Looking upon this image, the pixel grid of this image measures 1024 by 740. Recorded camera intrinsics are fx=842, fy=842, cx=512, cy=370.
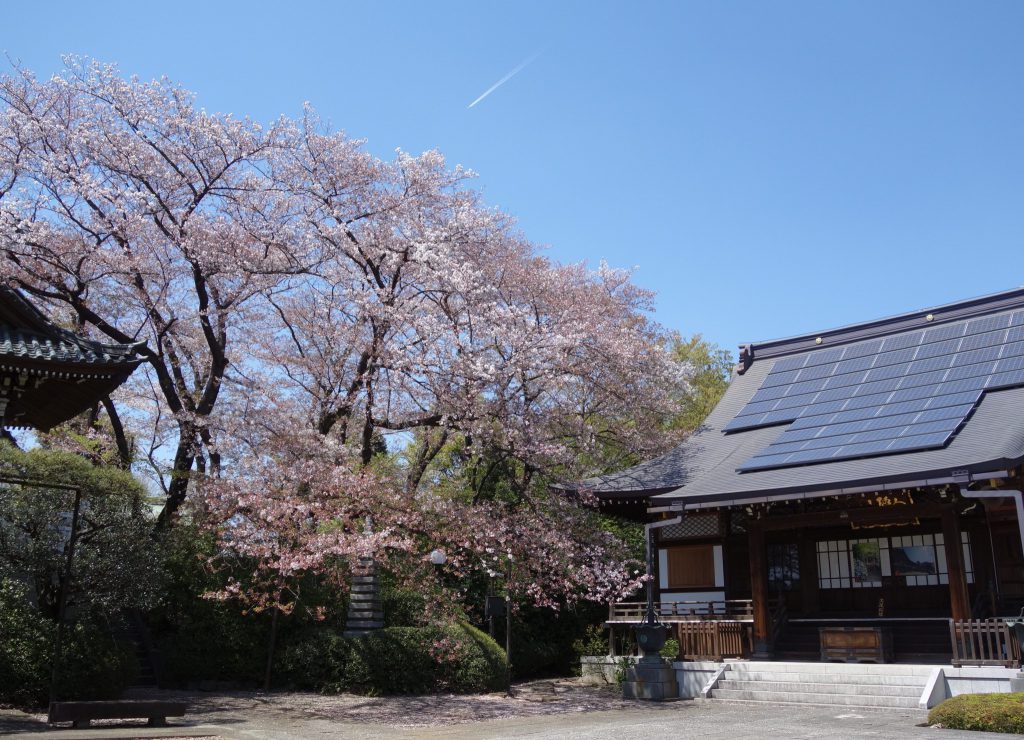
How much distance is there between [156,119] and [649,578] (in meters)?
14.2

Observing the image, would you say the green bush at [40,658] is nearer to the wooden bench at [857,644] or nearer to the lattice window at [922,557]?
the wooden bench at [857,644]

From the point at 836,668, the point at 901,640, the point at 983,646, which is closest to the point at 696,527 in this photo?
the point at 901,640

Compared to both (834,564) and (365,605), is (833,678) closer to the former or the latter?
(834,564)

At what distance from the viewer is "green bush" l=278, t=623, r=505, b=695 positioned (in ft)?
54.7

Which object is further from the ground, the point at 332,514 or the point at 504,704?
the point at 332,514

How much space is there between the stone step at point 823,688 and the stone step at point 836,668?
1.04 feet

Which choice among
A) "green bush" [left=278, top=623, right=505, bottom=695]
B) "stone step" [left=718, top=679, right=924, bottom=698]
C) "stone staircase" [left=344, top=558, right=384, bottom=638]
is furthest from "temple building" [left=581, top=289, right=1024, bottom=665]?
"stone staircase" [left=344, top=558, right=384, bottom=638]

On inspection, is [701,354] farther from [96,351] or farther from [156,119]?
[96,351]

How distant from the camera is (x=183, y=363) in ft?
71.8

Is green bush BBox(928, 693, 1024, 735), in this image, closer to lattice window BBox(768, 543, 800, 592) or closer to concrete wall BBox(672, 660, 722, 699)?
concrete wall BBox(672, 660, 722, 699)

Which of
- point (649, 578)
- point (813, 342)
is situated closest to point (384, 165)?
point (649, 578)

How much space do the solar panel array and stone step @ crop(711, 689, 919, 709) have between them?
452cm

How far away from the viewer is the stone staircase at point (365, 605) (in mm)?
17453

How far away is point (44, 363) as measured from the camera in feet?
34.5
